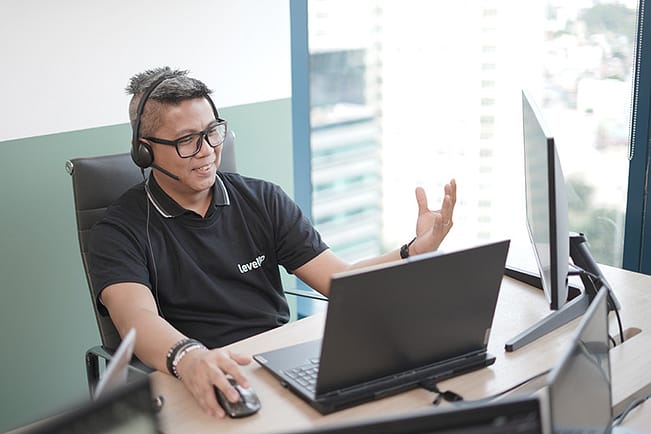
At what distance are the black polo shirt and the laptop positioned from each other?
45 centimetres

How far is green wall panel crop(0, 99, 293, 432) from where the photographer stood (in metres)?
2.46

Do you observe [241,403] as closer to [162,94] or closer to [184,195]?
[184,195]

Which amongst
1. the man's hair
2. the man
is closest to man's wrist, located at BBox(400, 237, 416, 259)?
the man


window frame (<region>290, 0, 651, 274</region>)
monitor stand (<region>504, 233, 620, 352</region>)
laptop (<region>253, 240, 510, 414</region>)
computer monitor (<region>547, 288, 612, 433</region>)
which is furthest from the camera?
window frame (<region>290, 0, 651, 274</region>)

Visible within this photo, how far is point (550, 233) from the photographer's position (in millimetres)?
1701

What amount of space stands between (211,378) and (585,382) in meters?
0.67

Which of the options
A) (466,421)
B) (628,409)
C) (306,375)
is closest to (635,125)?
(628,409)

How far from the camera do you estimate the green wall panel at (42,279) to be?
2.46m

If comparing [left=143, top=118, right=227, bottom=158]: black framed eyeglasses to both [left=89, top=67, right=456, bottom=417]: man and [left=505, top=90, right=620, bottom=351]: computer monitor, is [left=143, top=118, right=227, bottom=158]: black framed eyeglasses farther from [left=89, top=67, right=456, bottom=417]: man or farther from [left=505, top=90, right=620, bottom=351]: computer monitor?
[left=505, top=90, right=620, bottom=351]: computer monitor

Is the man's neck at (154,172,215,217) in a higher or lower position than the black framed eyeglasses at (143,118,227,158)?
lower

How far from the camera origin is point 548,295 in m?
1.91

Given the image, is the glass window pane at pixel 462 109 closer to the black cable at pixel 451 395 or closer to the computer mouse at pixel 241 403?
the black cable at pixel 451 395

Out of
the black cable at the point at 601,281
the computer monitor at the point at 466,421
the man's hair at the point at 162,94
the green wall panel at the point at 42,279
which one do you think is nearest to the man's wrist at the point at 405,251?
the black cable at the point at 601,281

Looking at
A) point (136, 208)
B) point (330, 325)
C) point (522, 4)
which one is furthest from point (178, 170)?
point (522, 4)
